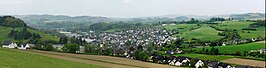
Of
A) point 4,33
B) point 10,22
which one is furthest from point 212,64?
point 10,22

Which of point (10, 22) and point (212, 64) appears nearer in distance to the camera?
point (212, 64)

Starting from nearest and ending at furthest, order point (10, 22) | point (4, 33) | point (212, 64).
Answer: point (212, 64) < point (4, 33) < point (10, 22)

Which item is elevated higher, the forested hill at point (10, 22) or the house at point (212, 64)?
the forested hill at point (10, 22)

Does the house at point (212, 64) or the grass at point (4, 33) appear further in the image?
the grass at point (4, 33)

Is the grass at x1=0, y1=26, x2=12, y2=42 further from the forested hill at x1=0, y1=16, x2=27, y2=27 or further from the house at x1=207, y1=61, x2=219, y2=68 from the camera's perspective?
the house at x1=207, y1=61, x2=219, y2=68

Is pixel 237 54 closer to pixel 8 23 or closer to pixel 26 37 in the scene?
pixel 26 37

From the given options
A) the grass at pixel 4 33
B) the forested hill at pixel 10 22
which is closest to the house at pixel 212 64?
the grass at pixel 4 33

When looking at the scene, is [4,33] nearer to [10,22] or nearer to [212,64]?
[10,22]

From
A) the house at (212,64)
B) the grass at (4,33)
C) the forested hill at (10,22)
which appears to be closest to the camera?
the house at (212,64)

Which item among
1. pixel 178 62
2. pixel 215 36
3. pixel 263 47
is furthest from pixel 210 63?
pixel 215 36

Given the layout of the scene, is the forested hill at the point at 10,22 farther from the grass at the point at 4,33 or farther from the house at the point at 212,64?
the house at the point at 212,64

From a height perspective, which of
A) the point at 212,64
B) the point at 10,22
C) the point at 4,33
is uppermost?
the point at 10,22
